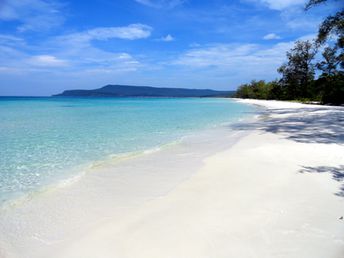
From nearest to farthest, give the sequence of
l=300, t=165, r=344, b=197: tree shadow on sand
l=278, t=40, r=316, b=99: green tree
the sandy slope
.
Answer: the sandy slope → l=300, t=165, r=344, b=197: tree shadow on sand → l=278, t=40, r=316, b=99: green tree

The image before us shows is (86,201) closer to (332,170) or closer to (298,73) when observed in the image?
(332,170)

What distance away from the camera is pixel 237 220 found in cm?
373

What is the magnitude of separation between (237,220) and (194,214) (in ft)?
1.83

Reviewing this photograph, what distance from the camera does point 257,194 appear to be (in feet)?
15.3

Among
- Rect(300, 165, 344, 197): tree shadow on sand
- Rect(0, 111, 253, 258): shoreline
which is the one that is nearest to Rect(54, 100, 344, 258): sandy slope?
Rect(300, 165, 344, 197): tree shadow on sand

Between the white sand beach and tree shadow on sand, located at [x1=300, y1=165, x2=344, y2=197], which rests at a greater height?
tree shadow on sand, located at [x1=300, y1=165, x2=344, y2=197]

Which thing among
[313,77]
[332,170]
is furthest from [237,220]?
[313,77]

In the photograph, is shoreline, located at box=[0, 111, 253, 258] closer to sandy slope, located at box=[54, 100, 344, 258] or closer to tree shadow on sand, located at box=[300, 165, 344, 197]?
sandy slope, located at box=[54, 100, 344, 258]

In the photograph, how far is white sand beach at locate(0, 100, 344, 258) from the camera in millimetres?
3141

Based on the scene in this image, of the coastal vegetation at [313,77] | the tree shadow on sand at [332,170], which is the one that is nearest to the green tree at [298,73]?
the coastal vegetation at [313,77]

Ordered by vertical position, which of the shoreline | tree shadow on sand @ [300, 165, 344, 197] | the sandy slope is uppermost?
tree shadow on sand @ [300, 165, 344, 197]

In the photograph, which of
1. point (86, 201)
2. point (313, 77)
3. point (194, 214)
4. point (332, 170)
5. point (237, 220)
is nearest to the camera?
point (237, 220)

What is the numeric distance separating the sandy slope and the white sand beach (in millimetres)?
11

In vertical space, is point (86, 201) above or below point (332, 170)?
below
